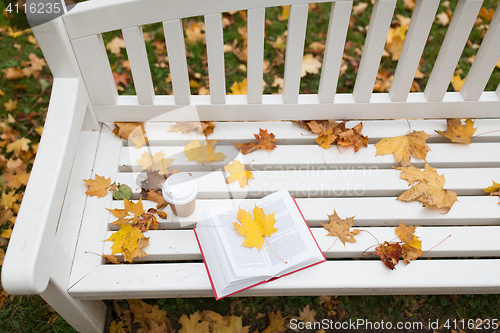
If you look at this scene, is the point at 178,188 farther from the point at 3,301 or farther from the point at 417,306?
the point at 417,306

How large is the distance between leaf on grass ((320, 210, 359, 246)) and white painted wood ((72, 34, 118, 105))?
3.76ft

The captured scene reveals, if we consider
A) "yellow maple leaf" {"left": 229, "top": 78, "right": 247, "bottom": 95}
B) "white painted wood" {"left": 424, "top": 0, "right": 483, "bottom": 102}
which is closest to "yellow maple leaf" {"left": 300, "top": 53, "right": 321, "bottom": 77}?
"yellow maple leaf" {"left": 229, "top": 78, "right": 247, "bottom": 95}

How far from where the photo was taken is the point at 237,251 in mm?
1417

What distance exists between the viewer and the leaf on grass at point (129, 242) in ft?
4.66

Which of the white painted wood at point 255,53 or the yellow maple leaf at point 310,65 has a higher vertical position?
the white painted wood at point 255,53

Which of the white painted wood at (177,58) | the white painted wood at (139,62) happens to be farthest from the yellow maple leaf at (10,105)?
the white painted wood at (177,58)

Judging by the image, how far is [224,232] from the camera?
4.82 ft

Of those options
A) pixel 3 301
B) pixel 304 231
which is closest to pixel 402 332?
pixel 304 231

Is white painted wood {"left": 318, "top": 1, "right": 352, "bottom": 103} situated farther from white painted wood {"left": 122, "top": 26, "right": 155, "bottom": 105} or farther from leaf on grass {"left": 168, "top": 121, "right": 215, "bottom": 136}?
white painted wood {"left": 122, "top": 26, "right": 155, "bottom": 105}

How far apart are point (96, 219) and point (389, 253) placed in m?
1.21

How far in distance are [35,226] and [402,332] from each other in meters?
1.74

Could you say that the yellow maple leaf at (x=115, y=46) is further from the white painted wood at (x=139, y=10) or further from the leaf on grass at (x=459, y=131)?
the leaf on grass at (x=459, y=131)

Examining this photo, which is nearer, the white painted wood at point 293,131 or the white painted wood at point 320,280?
the white painted wood at point 320,280

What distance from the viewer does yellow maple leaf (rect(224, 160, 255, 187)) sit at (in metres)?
1.62
